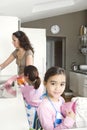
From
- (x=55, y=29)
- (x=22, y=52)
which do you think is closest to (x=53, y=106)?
(x=22, y=52)

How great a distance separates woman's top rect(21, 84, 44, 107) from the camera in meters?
1.97

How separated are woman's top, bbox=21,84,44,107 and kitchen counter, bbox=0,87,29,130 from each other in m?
0.24

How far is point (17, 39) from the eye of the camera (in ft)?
8.86

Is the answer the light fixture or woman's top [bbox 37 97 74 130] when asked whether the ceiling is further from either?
woman's top [bbox 37 97 74 130]

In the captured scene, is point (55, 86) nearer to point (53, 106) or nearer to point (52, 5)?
point (53, 106)

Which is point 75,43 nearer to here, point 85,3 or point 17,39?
point 85,3

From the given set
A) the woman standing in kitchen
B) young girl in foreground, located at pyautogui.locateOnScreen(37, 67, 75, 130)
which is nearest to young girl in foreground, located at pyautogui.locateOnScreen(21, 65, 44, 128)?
the woman standing in kitchen

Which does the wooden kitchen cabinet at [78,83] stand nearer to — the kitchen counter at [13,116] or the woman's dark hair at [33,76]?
the woman's dark hair at [33,76]

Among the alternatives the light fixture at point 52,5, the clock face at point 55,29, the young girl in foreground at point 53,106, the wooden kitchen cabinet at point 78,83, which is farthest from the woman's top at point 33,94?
the clock face at point 55,29

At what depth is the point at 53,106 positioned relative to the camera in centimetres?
138

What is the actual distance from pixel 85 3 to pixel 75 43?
4.66ft

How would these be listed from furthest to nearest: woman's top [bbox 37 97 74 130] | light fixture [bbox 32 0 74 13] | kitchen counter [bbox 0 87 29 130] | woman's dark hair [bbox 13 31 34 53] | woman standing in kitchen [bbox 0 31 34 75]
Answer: light fixture [bbox 32 0 74 13]
woman's dark hair [bbox 13 31 34 53]
woman standing in kitchen [bbox 0 31 34 75]
woman's top [bbox 37 97 74 130]
kitchen counter [bbox 0 87 29 130]

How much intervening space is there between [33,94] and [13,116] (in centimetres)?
73

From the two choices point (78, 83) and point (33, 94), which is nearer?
point (33, 94)
